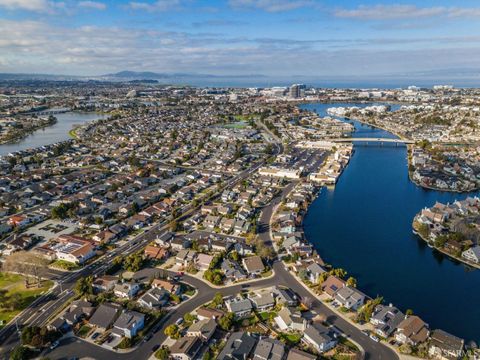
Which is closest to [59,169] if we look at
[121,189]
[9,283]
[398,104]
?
[121,189]

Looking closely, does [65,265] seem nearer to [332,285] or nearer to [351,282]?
[332,285]

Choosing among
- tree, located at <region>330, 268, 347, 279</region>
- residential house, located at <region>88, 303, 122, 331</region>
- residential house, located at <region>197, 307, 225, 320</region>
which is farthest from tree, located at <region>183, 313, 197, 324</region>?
tree, located at <region>330, 268, 347, 279</region>

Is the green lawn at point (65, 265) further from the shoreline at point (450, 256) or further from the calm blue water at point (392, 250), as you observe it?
the shoreline at point (450, 256)

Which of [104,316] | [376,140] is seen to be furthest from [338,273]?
[376,140]

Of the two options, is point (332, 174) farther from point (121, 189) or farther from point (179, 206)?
point (121, 189)

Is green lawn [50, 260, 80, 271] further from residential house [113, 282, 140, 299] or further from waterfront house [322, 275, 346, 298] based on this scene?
waterfront house [322, 275, 346, 298]

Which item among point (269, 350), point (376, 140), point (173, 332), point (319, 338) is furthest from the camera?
point (376, 140)

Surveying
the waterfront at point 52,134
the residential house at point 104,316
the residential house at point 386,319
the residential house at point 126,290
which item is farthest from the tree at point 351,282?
the waterfront at point 52,134
